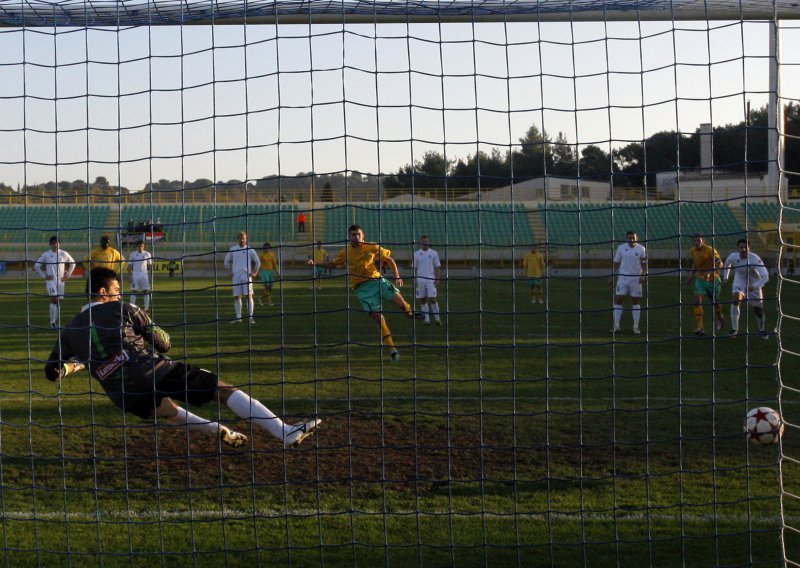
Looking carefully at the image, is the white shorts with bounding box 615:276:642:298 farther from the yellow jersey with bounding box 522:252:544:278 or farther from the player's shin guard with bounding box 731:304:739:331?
the yellow jersey with bounding box 522:252:544:278

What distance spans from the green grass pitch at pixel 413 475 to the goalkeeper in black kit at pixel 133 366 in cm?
18

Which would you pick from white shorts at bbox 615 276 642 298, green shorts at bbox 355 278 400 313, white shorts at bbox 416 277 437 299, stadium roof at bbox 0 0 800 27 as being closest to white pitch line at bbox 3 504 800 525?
stadium roof at bbox 0 0 800 27

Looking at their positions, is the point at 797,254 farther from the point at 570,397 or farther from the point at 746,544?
the point at 746,544

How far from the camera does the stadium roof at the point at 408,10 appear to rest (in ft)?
17.0

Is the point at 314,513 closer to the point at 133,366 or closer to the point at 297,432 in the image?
the point at 297,432

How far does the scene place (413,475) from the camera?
6672mm

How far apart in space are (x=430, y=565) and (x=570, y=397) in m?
4.89

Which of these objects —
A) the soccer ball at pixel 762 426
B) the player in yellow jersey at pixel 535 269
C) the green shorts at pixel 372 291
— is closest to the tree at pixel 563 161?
the soccer ball at pixel 762 426

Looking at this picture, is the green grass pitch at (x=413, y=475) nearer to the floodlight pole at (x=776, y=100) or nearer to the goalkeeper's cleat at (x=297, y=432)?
the goalkeeper's cleat at (x=297, y=432)

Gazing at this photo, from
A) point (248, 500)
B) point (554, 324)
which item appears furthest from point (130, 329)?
point (554, 324)

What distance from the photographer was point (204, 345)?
48.8ft

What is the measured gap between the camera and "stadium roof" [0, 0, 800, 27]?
17.0ft

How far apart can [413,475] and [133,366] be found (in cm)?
226

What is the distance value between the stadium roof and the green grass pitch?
1.65 meters
